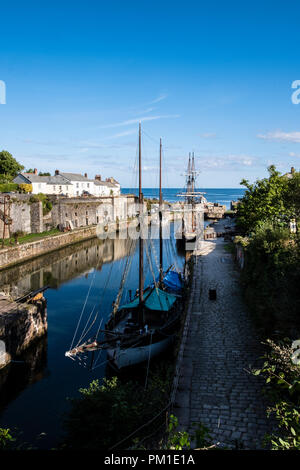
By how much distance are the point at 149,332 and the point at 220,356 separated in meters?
4.16

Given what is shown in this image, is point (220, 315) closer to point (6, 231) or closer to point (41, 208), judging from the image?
point (6, 231)

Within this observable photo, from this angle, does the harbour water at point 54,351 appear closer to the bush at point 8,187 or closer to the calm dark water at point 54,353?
the calm dark water at point 54,353

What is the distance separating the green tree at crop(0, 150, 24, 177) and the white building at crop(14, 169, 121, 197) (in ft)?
14.2

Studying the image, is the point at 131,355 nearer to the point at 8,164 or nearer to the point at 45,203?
the point at 45,203

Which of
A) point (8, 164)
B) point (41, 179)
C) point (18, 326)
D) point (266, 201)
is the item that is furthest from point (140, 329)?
point (8, 164)

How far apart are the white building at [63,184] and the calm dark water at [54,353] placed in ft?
97.5

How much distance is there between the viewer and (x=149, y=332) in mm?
15352

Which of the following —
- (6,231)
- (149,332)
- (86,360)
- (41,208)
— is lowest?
(86,360)

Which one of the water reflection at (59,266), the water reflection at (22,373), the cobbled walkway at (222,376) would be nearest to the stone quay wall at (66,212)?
the water reflection at (59,266)

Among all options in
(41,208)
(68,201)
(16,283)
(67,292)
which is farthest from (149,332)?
(68,201)

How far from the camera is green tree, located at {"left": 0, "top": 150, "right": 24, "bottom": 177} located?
69062mm

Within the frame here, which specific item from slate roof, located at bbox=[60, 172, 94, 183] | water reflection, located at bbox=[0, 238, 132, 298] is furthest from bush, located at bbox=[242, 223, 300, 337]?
slate roof, located at bbox=[60, 172, 94, 183]

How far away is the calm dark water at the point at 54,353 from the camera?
12.7 metres

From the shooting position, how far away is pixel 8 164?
69.4 metres
